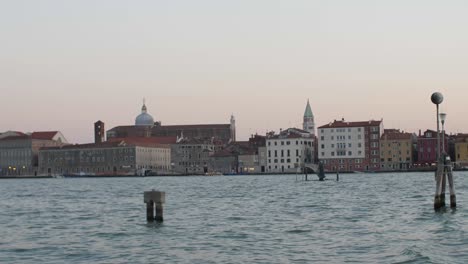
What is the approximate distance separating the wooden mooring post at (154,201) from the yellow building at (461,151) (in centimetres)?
9246

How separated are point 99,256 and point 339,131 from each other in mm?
101123

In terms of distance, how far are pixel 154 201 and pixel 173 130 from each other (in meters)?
126

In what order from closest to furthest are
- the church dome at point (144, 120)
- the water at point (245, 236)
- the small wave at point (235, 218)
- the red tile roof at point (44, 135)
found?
the water at point (245, 236)
the small wave at point (235, 218)
the red tile roof at point (44, 135)
the church dome at point (144, 120)

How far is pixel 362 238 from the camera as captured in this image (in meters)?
17.9

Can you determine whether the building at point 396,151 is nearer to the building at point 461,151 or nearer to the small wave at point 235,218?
the building at point 461,151

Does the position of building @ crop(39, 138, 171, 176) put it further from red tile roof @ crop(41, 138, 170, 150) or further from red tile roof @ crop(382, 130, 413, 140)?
red tile roof @ crop(382, 130, 413, 140)

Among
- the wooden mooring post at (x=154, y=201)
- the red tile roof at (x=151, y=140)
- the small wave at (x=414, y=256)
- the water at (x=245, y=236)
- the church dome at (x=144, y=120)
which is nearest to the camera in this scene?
the small wave at (x=414, y=256)

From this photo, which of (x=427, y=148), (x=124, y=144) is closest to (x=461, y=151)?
(x=427, y=148)

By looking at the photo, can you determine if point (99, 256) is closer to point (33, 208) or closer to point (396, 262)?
point (396, 262)

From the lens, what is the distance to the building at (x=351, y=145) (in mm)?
113812

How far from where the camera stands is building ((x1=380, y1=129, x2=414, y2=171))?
112562 millimetres

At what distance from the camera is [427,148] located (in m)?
110

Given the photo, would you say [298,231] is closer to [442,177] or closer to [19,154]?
[442,177]

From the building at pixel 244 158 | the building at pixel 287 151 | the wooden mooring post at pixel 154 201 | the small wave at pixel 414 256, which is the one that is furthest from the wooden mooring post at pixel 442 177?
the building at pixel 244 158
